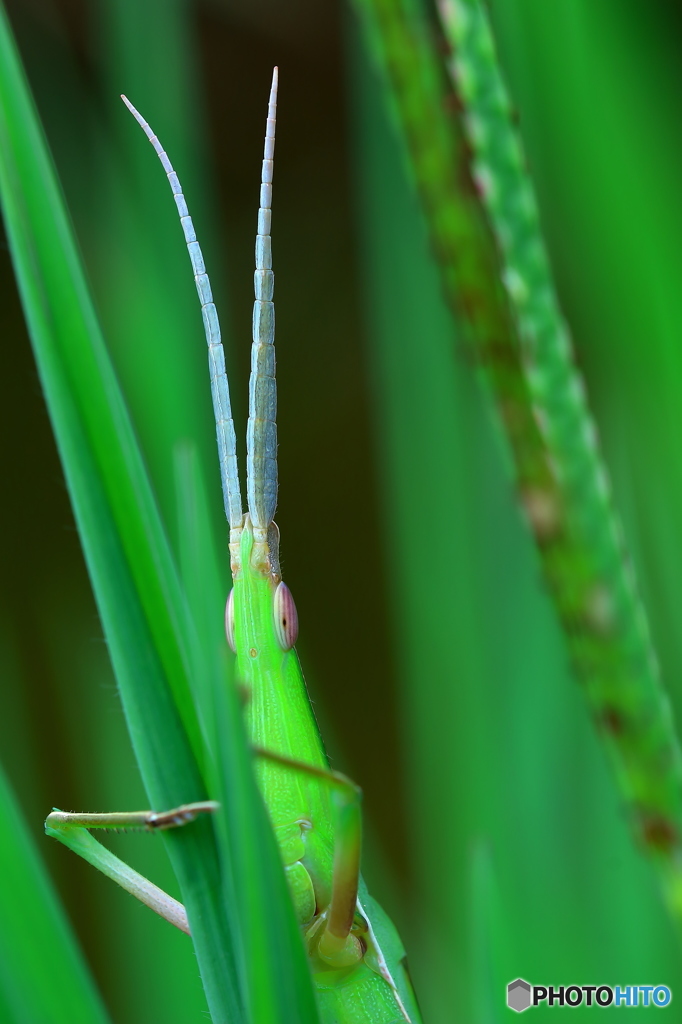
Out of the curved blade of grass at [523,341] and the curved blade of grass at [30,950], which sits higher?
the curved blade of grass at [523,341]

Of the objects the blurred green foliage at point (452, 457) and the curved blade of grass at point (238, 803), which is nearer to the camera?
the curved blade of grass at point (238, 803)

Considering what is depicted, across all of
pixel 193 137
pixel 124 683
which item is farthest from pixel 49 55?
pixel 124 683

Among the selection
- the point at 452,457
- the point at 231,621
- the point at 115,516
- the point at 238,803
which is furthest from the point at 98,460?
the point at 452,457

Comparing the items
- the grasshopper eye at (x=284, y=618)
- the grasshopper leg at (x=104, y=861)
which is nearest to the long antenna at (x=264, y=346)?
the grasshopper eye at (x=284, y=618)

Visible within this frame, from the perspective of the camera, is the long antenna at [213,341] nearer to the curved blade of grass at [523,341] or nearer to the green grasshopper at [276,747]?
the green grasshopper at [276,747]

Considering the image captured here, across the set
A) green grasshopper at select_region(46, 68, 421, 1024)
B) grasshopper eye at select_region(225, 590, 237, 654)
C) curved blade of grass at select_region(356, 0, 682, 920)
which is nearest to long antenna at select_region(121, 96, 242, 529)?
green grasshopper at select_region(46, 68, 421, 1024)
